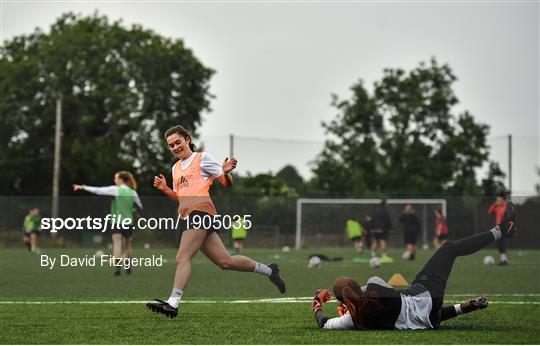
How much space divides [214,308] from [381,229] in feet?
52.1

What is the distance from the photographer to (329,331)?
9859mm

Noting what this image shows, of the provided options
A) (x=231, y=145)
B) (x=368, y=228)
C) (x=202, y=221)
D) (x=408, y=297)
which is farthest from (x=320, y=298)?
(x=231, y=145)

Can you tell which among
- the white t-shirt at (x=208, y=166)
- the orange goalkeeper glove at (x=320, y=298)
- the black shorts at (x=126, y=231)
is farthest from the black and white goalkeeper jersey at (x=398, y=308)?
the black shorts at (x=126, y=231)

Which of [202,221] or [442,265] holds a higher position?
[202,221]

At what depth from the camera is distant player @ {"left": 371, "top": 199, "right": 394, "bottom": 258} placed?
91.3 feet

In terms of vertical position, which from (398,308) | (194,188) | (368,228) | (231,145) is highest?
(231,145)

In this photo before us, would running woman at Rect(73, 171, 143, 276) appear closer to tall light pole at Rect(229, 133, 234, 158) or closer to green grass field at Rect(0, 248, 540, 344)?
green grass field at Rect(0, 248, 540, 344)

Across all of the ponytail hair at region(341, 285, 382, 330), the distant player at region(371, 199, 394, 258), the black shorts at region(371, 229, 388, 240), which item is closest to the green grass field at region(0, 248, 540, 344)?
the ponytail hair at region(341, 285, 382, 330)

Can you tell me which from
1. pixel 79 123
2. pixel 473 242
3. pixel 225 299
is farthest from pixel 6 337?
pixel 79 123

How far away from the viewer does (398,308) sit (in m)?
9.59

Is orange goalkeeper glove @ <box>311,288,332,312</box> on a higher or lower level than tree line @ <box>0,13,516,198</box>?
lower

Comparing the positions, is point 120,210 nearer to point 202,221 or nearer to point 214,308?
point 214,308

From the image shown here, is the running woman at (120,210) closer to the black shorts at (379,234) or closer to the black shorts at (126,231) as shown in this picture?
the black shorts at (126,231)

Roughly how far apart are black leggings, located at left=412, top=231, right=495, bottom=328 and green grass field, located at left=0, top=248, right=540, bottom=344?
12.0 inches
